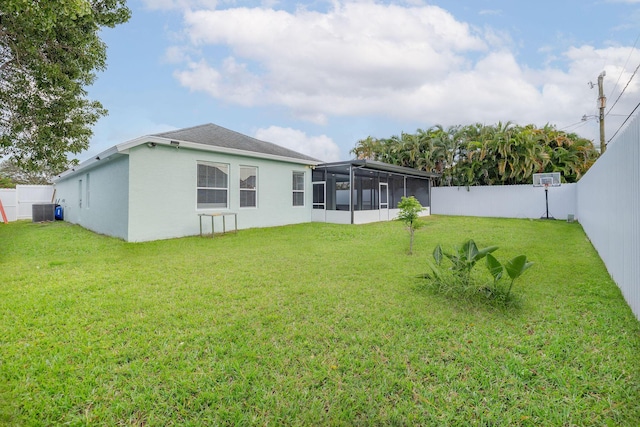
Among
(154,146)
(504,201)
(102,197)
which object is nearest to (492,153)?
(504,201)

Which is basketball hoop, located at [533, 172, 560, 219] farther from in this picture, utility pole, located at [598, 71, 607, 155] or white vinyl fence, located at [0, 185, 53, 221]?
white vinyl fence, located at [0, 185, 53, 221]

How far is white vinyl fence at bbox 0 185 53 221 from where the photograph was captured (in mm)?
16484

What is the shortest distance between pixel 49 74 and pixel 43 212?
10945 mm

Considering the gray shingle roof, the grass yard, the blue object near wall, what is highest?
the gray shingle roof

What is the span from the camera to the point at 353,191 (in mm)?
12914

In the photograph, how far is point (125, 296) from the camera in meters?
4.09

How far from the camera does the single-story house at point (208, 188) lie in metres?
8.66

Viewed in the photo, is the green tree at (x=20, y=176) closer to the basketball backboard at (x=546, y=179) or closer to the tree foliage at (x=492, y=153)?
the tree foliage at (x=492, y=153)

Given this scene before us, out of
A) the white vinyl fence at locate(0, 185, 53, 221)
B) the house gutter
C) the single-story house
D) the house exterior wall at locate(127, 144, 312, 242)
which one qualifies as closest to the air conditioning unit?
the single-story house

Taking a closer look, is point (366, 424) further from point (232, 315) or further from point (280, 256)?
point (280, 256)

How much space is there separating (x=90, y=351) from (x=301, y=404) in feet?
6.66

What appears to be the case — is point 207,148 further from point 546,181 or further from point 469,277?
point 546,181

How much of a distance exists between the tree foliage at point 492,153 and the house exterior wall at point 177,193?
11181 millimetres

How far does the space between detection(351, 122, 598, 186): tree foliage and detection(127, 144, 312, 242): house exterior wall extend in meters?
11.2
